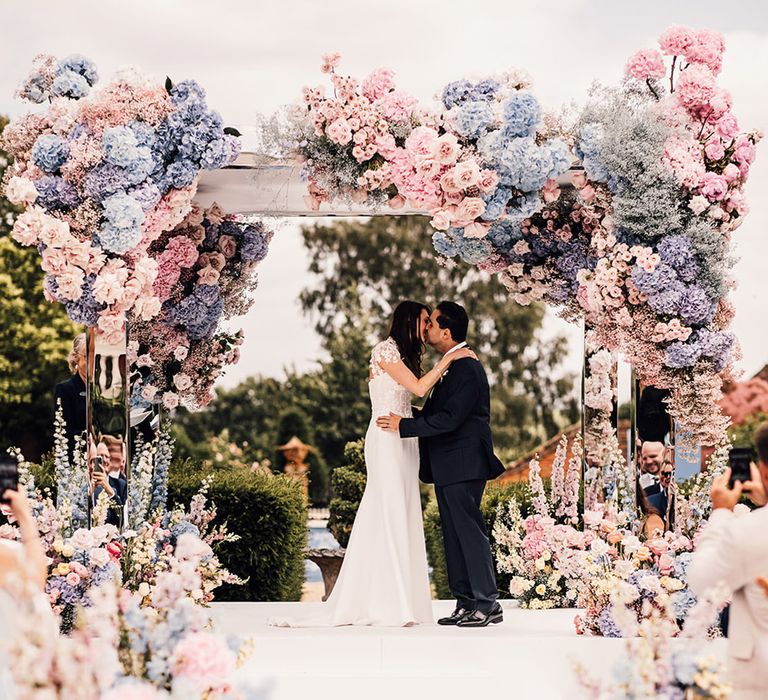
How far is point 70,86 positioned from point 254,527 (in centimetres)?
384

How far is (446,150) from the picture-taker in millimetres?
6547

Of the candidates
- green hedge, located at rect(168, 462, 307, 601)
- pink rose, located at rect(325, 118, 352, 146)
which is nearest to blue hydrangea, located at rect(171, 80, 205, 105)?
pink rose, located at rect(325, 118, 352, 146)

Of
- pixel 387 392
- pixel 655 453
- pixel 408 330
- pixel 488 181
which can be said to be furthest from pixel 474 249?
pixel 655 453

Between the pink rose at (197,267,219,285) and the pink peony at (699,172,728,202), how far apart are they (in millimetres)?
3158

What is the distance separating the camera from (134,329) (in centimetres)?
800

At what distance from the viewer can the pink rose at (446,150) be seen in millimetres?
6547

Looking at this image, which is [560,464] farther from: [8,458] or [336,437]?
[336,437]

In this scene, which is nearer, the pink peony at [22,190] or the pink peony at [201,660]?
the pink peony at [201,660]

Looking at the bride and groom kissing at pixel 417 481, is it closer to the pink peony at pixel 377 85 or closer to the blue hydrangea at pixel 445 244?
the blue hydrangea at pixel 445 244

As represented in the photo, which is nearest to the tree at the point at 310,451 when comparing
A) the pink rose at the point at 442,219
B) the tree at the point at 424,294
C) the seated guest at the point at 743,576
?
the tree at the point at 424,294

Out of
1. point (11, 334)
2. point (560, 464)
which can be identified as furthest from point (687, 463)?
point (11, 334)

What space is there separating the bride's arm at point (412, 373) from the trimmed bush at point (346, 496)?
9.57ft

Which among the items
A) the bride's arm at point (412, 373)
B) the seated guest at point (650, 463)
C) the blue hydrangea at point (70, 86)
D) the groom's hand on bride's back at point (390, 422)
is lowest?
the seated guest at point (650, 463)

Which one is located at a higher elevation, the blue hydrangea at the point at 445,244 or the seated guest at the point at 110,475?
the blue hydrangea at the point at 445,244
